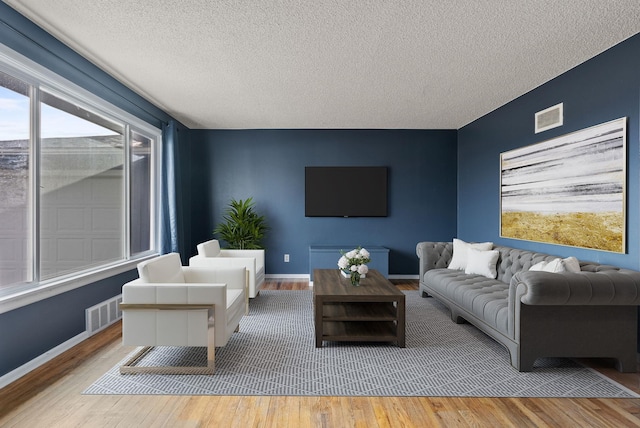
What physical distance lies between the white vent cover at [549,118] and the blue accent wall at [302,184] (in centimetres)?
222

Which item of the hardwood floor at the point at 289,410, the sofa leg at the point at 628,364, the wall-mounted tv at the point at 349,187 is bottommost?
the hardwood floor at the point at 289,410

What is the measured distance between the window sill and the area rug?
2.58ft

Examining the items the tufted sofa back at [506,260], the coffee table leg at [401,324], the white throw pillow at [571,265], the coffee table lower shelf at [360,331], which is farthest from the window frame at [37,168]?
the white throw pillow at [571,265]

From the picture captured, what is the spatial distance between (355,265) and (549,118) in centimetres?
261

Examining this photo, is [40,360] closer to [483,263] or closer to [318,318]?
[318,318]

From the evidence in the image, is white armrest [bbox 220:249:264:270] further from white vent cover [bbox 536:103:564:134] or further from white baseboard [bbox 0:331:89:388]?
white vent cover [bbox 536:103:564:134]

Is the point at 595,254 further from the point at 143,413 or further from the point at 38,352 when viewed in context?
the point at 38,352

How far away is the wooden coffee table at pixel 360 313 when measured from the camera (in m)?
3.09

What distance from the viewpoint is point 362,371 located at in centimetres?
264

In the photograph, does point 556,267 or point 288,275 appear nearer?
point 556,267

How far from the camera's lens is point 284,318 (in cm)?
390

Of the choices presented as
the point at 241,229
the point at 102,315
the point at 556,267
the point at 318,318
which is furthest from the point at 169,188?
the point at 556,267

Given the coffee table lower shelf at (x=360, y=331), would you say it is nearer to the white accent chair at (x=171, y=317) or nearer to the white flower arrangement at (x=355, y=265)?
the white flower arrangement at (x=355, y=265)

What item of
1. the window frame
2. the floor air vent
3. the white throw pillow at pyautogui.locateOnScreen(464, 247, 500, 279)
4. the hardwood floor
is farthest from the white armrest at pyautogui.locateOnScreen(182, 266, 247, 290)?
the white throw pillow at pyautogui.locateOnScreen(464, 247, 500, 279)
